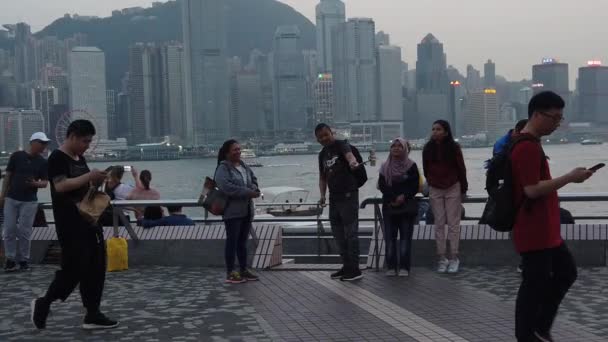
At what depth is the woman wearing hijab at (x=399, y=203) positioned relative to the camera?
29.8 ft

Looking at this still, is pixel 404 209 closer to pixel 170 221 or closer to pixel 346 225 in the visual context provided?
pixel 346 225

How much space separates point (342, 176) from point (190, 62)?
525ft

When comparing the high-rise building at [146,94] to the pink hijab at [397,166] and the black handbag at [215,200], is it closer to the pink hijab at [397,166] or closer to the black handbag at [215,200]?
the black handbag at [215,200]

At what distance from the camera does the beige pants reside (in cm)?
921

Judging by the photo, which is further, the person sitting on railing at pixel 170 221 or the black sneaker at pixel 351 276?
the person sitting on railing at pixel 170 221

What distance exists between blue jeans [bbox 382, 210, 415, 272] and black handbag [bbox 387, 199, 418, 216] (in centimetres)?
5

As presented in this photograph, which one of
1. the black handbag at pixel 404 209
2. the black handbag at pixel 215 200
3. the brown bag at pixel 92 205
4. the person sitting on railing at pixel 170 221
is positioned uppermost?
the brown bag at pixel 92 205

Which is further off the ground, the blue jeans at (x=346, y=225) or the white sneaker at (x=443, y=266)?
the blue jeans at (x=346, y=225)

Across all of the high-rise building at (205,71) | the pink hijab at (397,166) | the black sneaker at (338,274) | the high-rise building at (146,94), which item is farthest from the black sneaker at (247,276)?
the high-rise building at (205,71)

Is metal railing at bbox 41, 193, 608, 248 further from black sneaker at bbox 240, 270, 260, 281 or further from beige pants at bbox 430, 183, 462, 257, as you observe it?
black sneaker at bbox 240, 270, 260, 281

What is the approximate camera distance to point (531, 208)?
4.89 m

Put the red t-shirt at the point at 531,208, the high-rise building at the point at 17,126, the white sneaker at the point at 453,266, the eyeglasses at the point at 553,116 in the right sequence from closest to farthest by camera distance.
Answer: the red t-shirt at the point at 531,208, the eyeglasses at the point at 553,116, the white sneaker at the point at 453,266, the high-rise building at the point at 17,126

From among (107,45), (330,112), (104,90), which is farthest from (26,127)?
(107,45)

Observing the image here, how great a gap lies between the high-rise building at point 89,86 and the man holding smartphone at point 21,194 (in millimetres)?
97343
